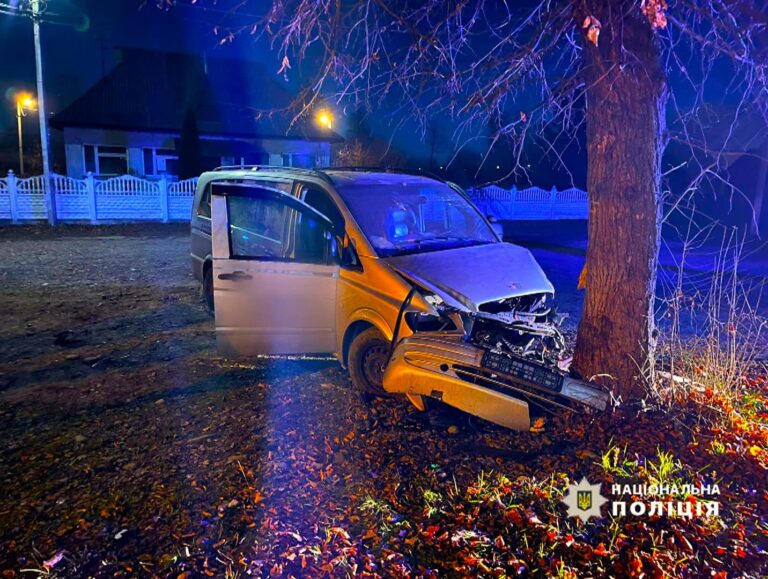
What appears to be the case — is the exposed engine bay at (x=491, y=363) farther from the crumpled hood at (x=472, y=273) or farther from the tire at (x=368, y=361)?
the tire at (x=368, y=361)

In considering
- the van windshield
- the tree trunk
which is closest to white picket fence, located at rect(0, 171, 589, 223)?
the van windshield

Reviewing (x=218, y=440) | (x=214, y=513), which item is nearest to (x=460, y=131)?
(x=218, y=440)

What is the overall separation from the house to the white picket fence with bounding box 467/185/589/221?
8.24m

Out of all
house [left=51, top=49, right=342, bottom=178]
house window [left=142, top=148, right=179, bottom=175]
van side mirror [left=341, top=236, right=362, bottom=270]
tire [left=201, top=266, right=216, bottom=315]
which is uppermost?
house [left=51, top=49, right=342, bottom=178]

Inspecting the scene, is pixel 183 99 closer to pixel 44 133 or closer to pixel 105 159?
pixel 105 159

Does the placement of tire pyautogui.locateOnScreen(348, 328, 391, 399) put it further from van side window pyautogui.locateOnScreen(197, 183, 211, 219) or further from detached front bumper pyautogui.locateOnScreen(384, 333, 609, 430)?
van side window pyautogui.locateOnScreen(197, 183, 211, 219)

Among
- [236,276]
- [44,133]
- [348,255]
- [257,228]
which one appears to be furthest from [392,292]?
[44,133]

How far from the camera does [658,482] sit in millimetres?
3383

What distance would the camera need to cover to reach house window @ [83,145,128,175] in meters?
24.0

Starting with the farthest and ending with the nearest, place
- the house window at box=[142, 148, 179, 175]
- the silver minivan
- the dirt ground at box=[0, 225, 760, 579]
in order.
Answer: the house window at box=[142, 148, 179, 175] → the silver minivan → the dirt ground at box=[0, 225, 760, 579]

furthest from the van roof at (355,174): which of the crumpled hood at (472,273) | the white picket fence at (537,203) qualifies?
the white picket fence at (537,203)

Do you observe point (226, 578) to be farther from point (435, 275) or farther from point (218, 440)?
point (435, 275)

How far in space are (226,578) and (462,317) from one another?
7.91 ft

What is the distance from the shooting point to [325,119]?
2622 centimetres
